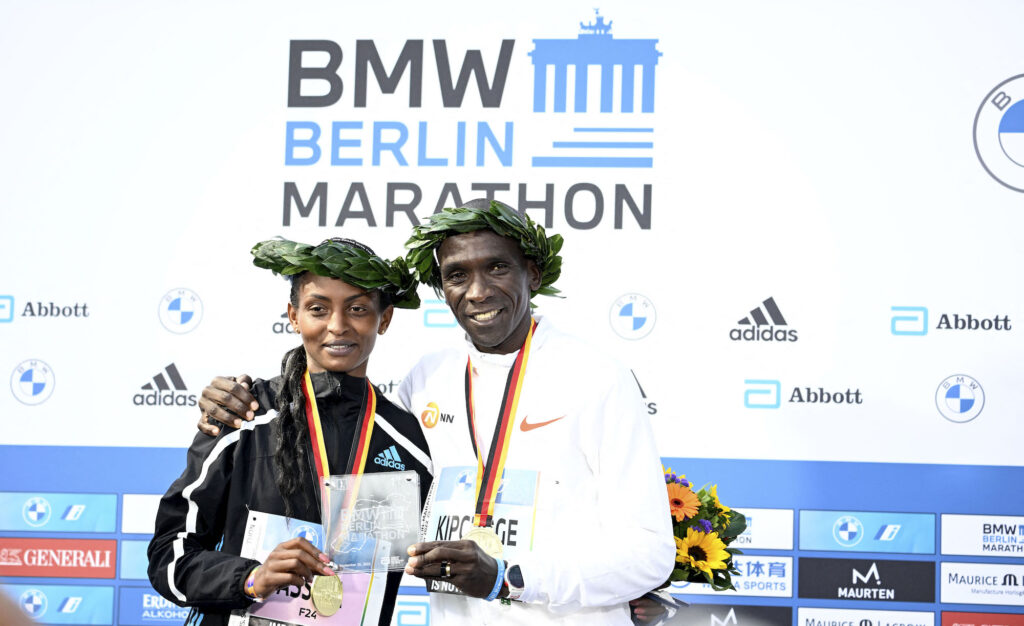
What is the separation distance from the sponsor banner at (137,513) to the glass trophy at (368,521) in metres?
2.56

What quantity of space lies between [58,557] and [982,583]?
4309 mm

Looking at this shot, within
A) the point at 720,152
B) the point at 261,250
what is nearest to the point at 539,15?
the point at 720,152

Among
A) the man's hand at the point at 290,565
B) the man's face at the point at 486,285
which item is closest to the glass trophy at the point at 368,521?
the man's hand at the point at 290,565

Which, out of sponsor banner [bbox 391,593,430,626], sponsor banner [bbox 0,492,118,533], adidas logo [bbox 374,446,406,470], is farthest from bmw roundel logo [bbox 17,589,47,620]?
adidas logo [bbox 374,446,406,470]

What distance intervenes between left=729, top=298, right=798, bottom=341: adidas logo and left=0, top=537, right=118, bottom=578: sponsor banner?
311 centimetres

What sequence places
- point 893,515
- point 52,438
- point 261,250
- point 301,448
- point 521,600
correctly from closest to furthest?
point 521,600 → point 301,448 → point 261,250 → point 893,515 → point 52,438

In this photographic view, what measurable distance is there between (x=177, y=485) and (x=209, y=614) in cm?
36

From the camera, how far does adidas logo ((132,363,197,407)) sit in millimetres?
4492

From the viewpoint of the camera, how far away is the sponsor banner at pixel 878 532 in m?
4.27

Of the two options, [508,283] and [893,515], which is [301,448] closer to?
[508,283]

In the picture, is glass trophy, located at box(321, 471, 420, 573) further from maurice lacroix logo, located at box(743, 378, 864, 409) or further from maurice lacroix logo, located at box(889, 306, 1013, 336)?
maurice lacroix logo, located at box(889, 306, 1013, 336)

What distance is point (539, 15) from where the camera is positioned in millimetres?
4441

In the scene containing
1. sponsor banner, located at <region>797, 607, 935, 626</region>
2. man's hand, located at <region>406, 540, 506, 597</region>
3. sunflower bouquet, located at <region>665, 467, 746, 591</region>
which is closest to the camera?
man's hand, located at <region>406, 540, 506, 597</region>

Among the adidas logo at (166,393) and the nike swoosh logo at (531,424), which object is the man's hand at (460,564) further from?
the adidas logo at (166,393)
